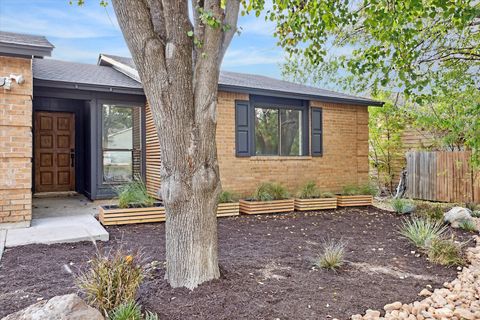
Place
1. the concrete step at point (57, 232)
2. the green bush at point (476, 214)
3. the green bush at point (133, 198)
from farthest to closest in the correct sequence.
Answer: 1. the green bush at point (476, 214)
2. the green bush at point (133, 198)
3. the concrete step at point (57, 232)

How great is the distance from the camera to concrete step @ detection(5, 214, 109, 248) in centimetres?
480

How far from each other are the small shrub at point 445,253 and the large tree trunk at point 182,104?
2886 millimetres

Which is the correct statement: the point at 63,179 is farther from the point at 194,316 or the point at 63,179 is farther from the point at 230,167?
the point at 194,316

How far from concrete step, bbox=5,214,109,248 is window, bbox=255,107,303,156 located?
462 cm

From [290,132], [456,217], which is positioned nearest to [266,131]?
[290,132]

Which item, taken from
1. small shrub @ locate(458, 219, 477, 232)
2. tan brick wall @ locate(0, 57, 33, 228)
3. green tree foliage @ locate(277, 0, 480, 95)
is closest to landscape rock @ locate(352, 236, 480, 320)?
green tree foliage @ locate(277, 0, 480, 95)

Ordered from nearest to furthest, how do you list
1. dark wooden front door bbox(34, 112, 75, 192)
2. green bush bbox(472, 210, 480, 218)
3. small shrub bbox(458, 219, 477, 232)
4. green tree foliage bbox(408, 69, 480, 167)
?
green tree foliage bbox(408, 69, 480, 167) < small shrub bbox(458, 219, 477, 232) < green bush bbox(472, 210, 480, 218) < dark wooden front door bbox(34, 112, 75, 192)

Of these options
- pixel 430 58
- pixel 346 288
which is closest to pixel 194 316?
pixel 346 288

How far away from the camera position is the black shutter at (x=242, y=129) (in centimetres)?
855

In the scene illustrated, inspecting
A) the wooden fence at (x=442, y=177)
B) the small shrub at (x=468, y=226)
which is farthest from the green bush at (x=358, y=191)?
the small shrub at (x=468, y=226)

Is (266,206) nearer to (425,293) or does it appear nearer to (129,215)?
(129,215)

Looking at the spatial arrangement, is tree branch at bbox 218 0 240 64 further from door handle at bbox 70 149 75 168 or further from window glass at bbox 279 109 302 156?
door handle at bbox 70 149 75 168

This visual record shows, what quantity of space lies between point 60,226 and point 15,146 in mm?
1520

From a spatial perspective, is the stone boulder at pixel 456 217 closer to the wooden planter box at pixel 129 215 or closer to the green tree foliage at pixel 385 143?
the wooden planter box at pixel 129 215
